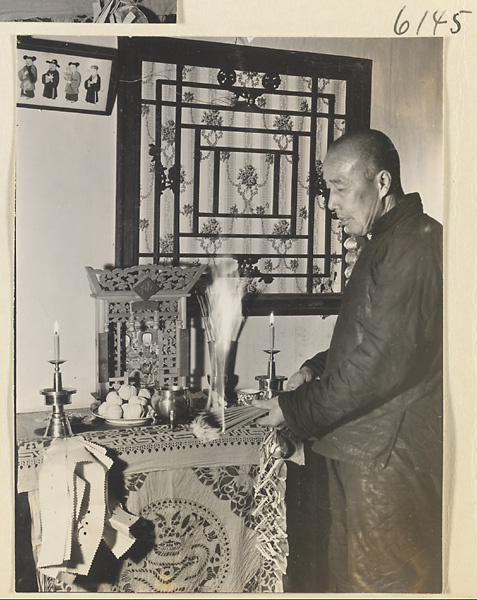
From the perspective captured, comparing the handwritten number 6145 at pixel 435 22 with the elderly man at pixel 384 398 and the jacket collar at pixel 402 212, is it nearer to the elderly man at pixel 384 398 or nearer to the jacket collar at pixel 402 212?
the elderly man at pixel 384 398

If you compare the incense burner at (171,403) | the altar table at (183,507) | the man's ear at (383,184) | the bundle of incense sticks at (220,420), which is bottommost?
the altar table at (183,507)

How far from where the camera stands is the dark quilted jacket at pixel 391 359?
1390mm

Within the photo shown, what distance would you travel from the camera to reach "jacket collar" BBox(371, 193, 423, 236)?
1.42 metres

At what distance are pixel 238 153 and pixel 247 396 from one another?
1.83ft

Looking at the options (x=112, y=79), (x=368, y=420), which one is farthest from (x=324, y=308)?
(x=112, y=79)

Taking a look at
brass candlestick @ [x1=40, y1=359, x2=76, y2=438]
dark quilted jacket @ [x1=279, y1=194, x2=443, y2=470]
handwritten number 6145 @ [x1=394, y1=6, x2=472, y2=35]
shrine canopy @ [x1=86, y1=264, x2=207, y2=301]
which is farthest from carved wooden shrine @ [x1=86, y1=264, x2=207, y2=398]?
handwritten number 6145 @ [x1=394, y1=6, x2=472, y2=35]

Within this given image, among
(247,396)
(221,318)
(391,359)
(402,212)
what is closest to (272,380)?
(247,396)

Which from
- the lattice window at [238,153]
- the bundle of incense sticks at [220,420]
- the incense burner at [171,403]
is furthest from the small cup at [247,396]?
the lattice window at [238,153]

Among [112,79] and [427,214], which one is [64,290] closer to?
[112,79]

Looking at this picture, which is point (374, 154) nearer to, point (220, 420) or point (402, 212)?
point (402, 212)

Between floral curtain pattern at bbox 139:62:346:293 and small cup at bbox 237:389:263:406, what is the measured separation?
248 millimetres

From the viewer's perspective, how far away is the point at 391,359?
4.55ft

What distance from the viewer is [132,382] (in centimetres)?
157

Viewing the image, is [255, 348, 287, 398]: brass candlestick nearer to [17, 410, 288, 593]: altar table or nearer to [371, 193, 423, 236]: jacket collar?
[17, 410, 288, 593]: altar table
